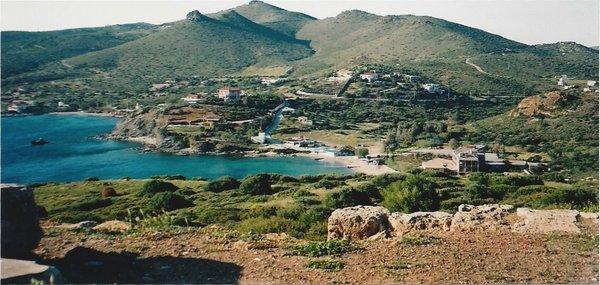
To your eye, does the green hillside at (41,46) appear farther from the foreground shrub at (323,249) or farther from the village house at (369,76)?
the foreground shrub at (323,249)

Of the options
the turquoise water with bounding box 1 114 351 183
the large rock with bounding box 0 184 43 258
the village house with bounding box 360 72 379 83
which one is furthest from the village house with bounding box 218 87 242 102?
the large rock with bounding box 0 184 43 258

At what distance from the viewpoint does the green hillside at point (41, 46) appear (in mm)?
136675

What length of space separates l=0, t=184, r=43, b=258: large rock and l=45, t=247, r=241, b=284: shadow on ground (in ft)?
1.75

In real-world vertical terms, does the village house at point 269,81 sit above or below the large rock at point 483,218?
above

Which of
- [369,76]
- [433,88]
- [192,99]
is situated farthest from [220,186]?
[369,76]

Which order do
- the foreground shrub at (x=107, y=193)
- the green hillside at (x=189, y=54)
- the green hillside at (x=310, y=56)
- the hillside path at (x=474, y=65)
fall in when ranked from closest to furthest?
the foreground shrub at (x=107, y=193) < the hillside path at (x=474, y=65) < the green hillside at (x=310, y=56) < the green hillside at (x=189, y=54)

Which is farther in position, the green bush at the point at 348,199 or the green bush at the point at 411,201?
the green bush at the point at 348,199

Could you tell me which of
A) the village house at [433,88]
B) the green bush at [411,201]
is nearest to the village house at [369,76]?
the village house at [433,88]

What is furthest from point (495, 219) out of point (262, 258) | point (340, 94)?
point (340, 94)

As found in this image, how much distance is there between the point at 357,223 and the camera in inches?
450

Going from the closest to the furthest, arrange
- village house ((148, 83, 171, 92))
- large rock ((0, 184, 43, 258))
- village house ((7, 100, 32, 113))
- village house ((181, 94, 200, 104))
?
large rock ((0, 184, 43, 258)) < village house ((181, 94, 200, 104)) < village house ((7, 100, 32, 113)) < village house ((148, 83, 171, 92))

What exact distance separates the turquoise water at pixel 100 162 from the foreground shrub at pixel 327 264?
49859 millimetres

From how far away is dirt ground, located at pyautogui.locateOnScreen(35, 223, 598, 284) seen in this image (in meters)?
7.86

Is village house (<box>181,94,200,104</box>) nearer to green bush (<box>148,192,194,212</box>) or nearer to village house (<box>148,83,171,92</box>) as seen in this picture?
village house (<box>148,83,171,92</box>)
